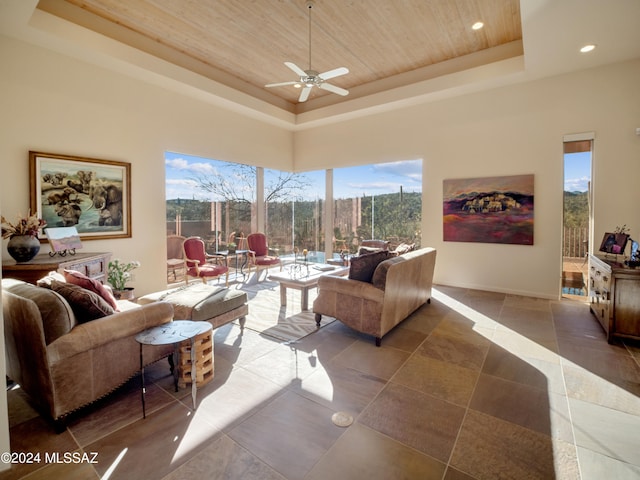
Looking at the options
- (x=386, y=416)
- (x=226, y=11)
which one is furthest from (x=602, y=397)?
(x=226, y=11)

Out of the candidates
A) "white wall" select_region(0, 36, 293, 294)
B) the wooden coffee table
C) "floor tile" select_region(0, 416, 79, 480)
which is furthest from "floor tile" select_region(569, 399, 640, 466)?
"white wall" select_region(0, 36, 293, 294)

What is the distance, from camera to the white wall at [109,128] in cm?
391

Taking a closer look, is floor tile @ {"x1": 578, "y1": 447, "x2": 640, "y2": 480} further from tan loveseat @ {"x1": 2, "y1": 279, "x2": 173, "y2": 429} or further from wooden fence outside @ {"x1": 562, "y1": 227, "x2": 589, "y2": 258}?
wooden fence outside @ {"x1": 562, "y1": 227, "x2": 589, "y2": 258}

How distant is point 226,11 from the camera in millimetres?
4012

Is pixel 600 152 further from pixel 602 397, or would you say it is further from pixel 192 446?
pixel 192 446

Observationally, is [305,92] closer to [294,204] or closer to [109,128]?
[109,128]

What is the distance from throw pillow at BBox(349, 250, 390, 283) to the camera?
355 centimetres

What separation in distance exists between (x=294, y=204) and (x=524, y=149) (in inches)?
205

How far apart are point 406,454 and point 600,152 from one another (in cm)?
524

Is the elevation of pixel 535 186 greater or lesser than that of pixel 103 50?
lesser

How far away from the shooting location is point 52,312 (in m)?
2.04

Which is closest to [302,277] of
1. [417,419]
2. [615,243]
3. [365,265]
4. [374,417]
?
[365,265]

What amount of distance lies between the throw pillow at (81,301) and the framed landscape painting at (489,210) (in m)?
5.53

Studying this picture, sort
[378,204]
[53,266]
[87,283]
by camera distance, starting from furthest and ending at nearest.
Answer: [378,204] < [53,266] < [87,283]
